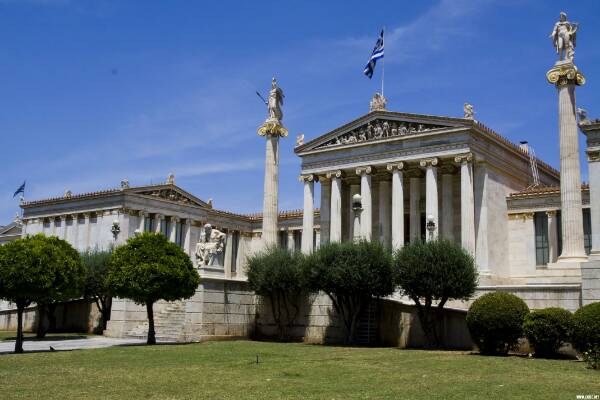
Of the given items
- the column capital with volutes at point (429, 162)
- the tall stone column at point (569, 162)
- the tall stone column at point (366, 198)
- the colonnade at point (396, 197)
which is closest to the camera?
the tall stone column at point (569, 162)

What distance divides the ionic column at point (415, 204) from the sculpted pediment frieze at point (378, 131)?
13.0ft

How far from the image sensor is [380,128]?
162ft

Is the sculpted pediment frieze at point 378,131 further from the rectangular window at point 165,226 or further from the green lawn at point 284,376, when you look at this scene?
the green lawn at point 284,376

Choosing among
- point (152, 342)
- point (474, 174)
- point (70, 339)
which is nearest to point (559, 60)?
point (474, 174)

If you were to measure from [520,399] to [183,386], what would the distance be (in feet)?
26.8

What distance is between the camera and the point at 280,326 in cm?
3831

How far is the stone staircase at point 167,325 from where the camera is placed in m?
37.2

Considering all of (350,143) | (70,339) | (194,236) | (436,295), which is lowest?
(70,339)

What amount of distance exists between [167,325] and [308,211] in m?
17.4

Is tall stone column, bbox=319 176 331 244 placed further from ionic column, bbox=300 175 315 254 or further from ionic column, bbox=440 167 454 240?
ionic column, bbox=440 167 454 240

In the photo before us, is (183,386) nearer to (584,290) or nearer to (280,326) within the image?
(584,290)

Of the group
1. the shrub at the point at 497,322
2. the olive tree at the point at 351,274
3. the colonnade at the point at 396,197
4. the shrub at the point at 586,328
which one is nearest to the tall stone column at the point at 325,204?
the colonnade at the point at 396,197

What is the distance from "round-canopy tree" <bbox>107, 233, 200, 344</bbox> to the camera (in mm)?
31953

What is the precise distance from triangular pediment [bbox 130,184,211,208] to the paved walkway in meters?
26.3
